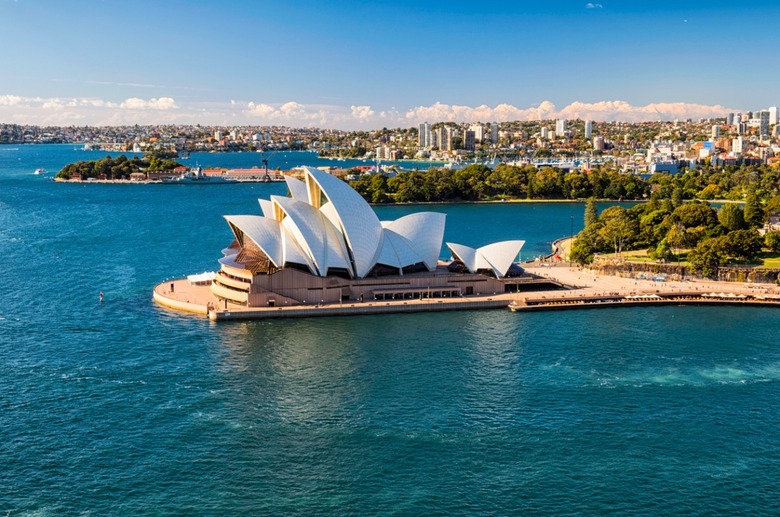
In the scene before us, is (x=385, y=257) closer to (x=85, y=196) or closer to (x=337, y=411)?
(x=337, y=411)

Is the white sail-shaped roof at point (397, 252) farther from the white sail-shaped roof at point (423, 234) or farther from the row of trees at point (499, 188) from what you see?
the row of trees at point (499, 188)

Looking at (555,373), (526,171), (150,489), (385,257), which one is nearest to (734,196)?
(526,171)

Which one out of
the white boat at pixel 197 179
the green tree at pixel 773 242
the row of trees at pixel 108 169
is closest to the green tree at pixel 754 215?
the green tree at pixel 773 242

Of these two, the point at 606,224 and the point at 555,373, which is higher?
the point at 606,224

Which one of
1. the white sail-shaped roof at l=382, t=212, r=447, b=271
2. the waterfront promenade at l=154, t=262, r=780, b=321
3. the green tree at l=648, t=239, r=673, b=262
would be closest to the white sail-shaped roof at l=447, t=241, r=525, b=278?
the white sail-shaped roof at l=382, t=212, r=447, b=271

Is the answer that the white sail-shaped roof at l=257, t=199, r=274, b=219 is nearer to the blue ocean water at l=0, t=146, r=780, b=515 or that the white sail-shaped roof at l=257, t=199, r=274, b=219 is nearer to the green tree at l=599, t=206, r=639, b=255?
the blue ocean water at l=0, t=146, r=780, b=515

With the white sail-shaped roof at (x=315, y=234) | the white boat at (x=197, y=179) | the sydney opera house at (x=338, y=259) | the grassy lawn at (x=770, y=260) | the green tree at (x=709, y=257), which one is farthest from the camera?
the white boat at (x=197, y=179)
